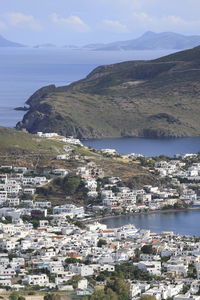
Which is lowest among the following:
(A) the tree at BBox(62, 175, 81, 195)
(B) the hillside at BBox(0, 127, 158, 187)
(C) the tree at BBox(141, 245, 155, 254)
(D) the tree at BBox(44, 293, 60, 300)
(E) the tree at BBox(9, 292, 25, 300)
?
(E) the tree at BBox(9, 292, 25, 300)

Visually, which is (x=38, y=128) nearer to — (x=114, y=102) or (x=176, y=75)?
(x=114, y=102)

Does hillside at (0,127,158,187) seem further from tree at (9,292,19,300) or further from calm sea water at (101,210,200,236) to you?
tree at (9,292,19,300)

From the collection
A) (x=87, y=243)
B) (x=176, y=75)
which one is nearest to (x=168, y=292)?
(x=87, y=243)

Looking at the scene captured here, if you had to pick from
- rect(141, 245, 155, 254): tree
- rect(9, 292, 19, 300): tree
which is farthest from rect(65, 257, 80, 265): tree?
rect(9, 292, 19, 300): tree

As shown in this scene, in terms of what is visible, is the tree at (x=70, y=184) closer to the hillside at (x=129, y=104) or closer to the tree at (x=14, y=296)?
the tree at (x=14, y=296)

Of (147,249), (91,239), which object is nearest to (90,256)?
(147,249)

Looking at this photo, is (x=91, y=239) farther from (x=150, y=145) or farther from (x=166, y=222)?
(x=150, y=145)

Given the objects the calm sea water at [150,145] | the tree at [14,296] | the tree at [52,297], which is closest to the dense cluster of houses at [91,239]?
the tree at [52,297]

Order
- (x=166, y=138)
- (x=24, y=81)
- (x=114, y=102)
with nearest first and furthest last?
(x=166, y=138) < (x=114, y=102) < (x=24, y=81)
